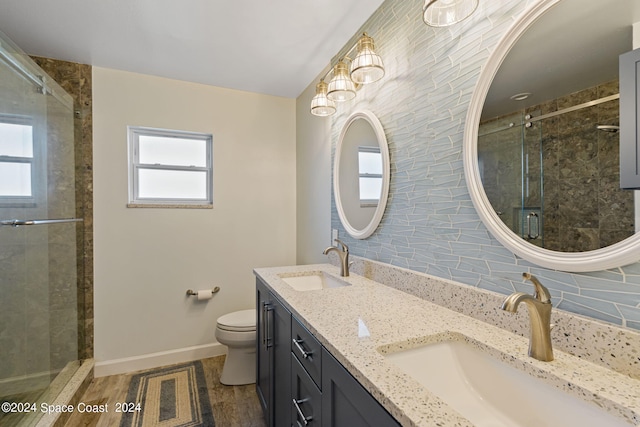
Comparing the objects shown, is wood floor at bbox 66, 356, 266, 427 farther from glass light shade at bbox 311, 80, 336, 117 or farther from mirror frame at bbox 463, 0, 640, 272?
glass light shade at bbox 311, 80, 336, 117

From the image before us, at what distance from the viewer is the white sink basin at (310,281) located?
1.85 metres

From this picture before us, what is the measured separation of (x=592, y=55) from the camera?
2.58 feet

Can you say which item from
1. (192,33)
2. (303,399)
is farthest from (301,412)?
(192,33)

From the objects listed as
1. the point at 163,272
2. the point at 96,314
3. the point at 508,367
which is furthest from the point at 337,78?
the point at 96,314

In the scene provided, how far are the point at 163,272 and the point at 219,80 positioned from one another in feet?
5.51

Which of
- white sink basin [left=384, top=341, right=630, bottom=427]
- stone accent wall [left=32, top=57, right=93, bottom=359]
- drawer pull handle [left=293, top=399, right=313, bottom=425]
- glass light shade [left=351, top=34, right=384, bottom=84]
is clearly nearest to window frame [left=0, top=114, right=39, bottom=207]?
stone accent wall [left=32, top=57, right=93, bottom=359]

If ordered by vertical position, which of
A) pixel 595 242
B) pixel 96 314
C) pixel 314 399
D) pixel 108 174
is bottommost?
pixel 96 314

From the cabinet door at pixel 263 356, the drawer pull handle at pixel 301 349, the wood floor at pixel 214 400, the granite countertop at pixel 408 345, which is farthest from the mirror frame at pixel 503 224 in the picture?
the wood floor at pixel 214 400

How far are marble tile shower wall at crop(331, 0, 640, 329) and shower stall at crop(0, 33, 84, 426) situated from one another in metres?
1.94

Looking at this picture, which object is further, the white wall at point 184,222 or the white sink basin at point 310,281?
the white wall at point 184,222

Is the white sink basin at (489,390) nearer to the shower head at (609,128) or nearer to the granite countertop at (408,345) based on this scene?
the granite countertop at (408,345)

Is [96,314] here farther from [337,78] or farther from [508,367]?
[508,367]

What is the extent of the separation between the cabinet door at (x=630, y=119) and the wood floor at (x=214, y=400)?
2.03 metres

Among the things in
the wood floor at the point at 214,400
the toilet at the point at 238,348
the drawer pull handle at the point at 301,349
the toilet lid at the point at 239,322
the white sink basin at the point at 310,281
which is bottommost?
the wood floor at the point at 214,400
